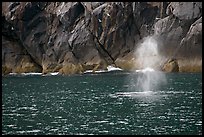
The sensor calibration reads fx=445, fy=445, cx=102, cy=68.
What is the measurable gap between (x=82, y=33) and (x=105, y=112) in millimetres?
101213

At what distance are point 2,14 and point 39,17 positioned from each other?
14212mm

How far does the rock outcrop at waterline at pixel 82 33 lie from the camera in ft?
490

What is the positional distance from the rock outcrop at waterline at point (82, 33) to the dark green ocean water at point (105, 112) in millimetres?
63949

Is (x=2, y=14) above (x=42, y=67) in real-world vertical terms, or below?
above

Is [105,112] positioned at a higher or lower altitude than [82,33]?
lower

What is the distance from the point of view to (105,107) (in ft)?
203

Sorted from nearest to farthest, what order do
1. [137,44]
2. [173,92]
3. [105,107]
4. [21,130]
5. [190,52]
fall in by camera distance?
[21,130]
[105,107]
[173,92]
[190,52]
[137,44]

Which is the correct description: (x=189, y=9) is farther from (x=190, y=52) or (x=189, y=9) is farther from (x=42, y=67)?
(x=42, y=67)

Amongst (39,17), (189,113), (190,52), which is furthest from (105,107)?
(39,17)

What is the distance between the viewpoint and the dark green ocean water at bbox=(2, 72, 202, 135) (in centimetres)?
4528

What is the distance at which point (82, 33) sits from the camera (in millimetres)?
156375

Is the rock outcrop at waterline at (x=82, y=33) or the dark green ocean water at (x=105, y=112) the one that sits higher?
the rock outcrop at waterline at (x=82, y=33)

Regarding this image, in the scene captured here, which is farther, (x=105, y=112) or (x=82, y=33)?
(x=82, y=33)

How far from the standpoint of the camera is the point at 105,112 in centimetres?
5703
